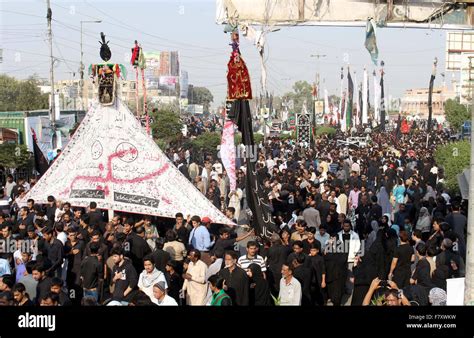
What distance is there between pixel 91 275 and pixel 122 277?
74 centimetres

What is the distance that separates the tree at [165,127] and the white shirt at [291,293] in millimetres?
27068

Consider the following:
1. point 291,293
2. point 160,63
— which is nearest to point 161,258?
point 291,293

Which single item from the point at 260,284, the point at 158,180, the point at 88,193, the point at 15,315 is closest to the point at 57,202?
the point at 88,193

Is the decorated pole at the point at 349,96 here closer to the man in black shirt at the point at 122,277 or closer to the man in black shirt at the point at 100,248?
the man in black shirt at the point at 100,248

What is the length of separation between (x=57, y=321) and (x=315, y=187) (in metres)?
11.2

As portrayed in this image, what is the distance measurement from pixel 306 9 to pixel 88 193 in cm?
765

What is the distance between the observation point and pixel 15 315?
754 centimetres

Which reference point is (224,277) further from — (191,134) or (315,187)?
(191,134)

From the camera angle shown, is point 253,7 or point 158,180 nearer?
point 253,7

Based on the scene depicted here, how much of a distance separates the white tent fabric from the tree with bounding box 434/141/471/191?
8.85 meters

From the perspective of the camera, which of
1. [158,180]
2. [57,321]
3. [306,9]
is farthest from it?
[158,180]

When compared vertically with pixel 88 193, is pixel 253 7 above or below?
above

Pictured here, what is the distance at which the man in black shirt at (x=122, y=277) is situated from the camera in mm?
9359

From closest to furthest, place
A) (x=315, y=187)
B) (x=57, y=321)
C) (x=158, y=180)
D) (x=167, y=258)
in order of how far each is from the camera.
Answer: (x=57, y=321) < (x=167, y=258) < (x=158, y=180) < (x=315, y=187)
